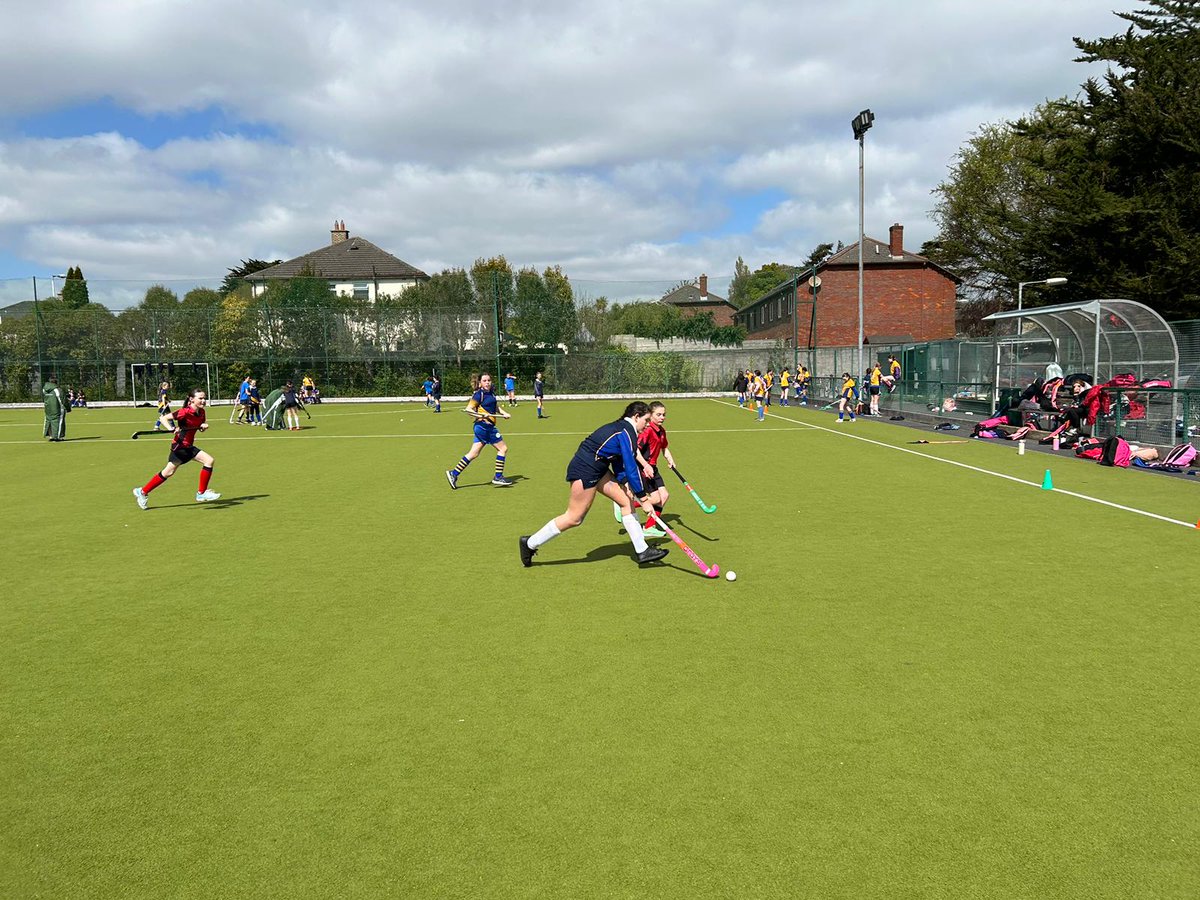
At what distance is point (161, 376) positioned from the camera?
4562cm

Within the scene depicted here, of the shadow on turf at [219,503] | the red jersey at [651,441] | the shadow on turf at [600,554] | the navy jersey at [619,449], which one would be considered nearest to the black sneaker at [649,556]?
the shadow on turf at [600,554]

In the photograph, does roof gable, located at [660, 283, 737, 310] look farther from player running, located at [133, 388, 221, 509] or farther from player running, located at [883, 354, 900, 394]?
player running, located at [133, 388, 221, 509]

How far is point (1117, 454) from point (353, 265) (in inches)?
2751

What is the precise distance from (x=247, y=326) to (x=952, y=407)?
36015mm

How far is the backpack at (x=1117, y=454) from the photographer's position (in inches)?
639

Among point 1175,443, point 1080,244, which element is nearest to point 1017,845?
point 1175,443

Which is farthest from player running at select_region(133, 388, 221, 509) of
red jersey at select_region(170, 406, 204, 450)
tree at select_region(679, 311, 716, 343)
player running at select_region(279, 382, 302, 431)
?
tree at select_region(679, 311, 716, 343)

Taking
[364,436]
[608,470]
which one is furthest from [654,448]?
[364,436]

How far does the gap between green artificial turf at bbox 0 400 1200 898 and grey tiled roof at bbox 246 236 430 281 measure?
67.1 m

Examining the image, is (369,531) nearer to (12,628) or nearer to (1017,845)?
(12,628)

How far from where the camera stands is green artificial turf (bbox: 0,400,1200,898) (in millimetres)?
3527

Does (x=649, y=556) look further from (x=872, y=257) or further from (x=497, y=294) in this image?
(x=872, y=257)

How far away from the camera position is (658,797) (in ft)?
13.2

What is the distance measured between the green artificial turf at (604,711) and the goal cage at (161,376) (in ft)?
125
